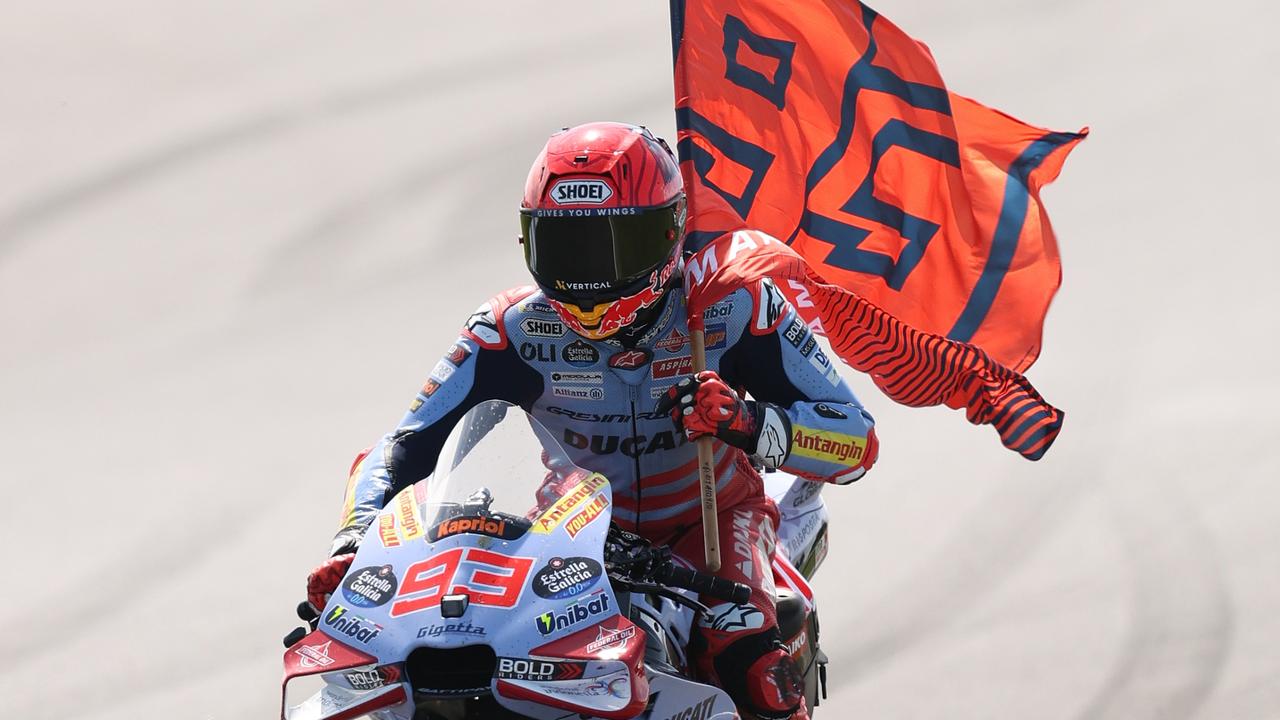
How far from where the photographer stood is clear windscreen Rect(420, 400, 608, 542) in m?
4.41

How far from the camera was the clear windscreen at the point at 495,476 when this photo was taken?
441 cm

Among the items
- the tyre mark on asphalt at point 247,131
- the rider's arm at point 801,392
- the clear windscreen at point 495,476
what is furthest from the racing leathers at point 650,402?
the tyre mark on asphalt at point 247,131

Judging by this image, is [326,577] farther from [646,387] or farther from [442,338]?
[442,338]

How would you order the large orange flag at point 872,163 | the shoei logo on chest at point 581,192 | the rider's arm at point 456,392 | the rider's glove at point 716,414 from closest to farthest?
the rider's glove at point 716,414, the shoei logo on chest at point 581,192, the rider's arm at point 456,392, the large orange flag at point 872,163

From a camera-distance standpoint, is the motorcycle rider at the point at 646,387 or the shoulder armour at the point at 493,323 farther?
the shoulder armour at the point at 493,323

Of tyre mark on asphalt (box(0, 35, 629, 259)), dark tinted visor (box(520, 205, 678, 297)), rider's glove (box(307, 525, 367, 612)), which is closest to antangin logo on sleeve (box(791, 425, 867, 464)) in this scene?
dark tinted visor (box(520, 205, 678, 297))

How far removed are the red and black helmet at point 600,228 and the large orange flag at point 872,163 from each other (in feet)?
5.48

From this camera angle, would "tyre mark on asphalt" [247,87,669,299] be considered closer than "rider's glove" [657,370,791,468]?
No

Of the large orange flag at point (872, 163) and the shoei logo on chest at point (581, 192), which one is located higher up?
the shoei logo on chest at point (581, 192)

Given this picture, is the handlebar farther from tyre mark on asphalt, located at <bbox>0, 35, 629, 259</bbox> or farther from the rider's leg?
tyre mark on asphalt, located at <bbox>0, 35, 629, 259</bbox>

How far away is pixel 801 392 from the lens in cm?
549

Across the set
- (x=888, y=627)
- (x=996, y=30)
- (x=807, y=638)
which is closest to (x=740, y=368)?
(x=807, y=638)

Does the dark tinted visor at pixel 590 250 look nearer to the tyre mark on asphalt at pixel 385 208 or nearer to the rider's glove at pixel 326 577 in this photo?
the rider's glove at pixel 326 577

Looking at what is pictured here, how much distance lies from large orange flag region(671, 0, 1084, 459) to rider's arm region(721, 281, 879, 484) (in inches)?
53.4
